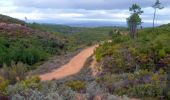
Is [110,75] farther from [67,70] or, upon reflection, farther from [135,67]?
[67,70]

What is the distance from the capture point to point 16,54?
35781 millimetres

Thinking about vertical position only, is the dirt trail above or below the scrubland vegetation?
below

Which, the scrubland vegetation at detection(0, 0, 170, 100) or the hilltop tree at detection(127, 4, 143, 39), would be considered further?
the hilltop tree at detection(127, 4, 143, 39)

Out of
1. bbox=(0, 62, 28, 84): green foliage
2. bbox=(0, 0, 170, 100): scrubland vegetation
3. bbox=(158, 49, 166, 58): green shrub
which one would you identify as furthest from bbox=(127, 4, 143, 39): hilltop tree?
bbox=(0, 62, 28, 84): green foliage

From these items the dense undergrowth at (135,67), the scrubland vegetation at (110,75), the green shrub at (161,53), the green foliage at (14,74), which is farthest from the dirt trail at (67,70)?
the green shrub at (161,53)

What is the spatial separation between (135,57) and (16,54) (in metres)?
14.9

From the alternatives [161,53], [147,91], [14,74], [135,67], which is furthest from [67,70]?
[147,91]

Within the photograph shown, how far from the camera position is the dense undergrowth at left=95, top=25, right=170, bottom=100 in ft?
44.3

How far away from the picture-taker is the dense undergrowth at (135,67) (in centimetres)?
1350

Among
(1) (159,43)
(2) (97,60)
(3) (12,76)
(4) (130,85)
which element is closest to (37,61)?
(2) (97,60)

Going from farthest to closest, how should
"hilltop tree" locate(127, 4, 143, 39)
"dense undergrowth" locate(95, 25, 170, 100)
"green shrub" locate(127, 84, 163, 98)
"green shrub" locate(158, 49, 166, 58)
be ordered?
1. "hilltop tree" locate(127, 4, 143, 39)
2. "green shrub" locate(158, 49, 166, 58)
3. "dense undergrowth" locate(95, 25, 170, 100)
4. "green shrub" locate(127, 84, 163, 98)

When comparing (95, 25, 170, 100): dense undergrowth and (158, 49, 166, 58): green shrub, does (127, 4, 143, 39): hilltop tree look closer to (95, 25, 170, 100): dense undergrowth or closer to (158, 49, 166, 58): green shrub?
(95, 25, 170, 100): dense undergrowth

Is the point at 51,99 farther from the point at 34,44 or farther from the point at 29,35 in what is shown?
the point at 29,35

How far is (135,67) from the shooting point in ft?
74.5
